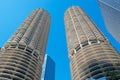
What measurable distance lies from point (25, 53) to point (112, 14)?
3421cm

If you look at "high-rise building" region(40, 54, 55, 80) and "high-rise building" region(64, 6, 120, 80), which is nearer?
Answer: "high-rise building" region(64, 6, 120, 80)

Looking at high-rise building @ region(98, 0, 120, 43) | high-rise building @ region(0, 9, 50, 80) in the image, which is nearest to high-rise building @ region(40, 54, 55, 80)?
high-rise building @ region(0, 9, 50, 80)

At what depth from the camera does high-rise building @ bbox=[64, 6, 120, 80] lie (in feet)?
269

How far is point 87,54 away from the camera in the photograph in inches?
3573

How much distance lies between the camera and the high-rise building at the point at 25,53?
8483cm

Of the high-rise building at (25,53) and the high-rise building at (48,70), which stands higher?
the high-rise building at (48,70)

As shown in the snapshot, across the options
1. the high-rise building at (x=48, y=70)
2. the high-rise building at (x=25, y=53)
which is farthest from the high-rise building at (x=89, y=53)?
the high-rise building at (x=48, y=70)

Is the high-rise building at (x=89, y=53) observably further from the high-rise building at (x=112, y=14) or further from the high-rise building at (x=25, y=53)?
the high-rise building at (x=25, y=53)

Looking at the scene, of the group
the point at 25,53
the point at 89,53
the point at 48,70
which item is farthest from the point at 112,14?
the point at 48,70

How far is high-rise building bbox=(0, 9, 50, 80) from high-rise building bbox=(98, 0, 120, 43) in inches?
1148

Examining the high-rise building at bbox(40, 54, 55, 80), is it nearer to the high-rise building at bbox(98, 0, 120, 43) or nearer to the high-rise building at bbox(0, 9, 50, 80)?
the high-rise building at bbox(0, 9, 50, 80)

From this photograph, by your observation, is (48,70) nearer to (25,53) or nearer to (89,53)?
(25,53)

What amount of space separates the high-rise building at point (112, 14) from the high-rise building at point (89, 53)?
5.13 m

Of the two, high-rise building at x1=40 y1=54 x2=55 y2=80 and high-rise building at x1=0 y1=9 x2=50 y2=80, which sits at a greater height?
high-rise building at x1=40 y1=54 x2=55 y2=80
